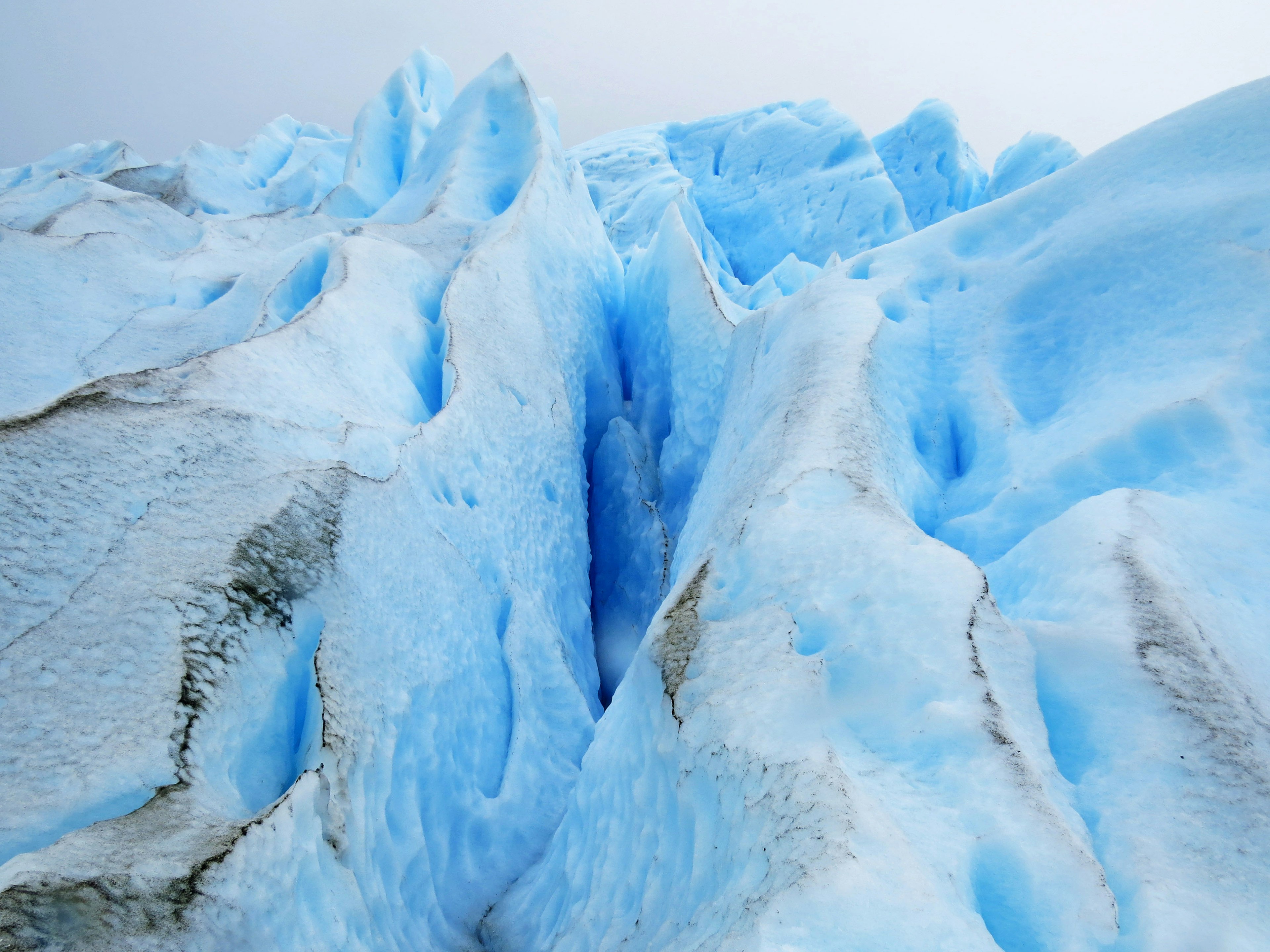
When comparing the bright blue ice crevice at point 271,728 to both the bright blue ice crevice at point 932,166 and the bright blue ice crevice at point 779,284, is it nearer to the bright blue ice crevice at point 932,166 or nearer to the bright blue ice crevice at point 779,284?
the bright blue ice crevice at point 779,284

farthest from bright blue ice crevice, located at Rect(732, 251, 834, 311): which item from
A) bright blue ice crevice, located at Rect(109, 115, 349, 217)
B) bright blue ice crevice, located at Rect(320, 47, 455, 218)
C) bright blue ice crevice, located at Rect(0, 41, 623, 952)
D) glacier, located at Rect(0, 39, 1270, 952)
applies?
bright blue ice crevice, located at Rect(109, 115, 349, 217)

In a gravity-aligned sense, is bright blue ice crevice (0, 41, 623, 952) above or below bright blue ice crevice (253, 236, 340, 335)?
below

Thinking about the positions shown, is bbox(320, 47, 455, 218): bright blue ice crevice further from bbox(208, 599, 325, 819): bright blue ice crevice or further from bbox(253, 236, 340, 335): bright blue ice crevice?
bbox(208, 599, 325, 819): bright blue ice crevice

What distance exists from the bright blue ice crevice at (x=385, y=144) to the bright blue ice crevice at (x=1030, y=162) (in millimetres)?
9897

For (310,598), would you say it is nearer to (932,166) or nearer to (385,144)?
(385,144)

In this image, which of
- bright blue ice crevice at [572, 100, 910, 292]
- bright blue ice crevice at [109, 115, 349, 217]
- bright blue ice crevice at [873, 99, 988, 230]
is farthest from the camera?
bright blue ice crevice at [873, 99, 988, 230]

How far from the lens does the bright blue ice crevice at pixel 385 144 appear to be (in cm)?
923

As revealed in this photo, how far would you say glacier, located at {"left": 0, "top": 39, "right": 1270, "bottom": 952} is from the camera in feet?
5.47

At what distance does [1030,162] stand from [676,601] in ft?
43.6

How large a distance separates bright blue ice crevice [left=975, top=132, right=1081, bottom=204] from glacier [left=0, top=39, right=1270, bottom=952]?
29.8ft

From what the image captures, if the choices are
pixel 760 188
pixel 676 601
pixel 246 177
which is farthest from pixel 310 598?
pixel 246 177

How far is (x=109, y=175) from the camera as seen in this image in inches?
485

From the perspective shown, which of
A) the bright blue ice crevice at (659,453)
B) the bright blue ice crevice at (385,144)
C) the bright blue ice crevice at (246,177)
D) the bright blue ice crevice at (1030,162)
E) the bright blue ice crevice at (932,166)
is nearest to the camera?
the bright blue ice crevice at (659,453)

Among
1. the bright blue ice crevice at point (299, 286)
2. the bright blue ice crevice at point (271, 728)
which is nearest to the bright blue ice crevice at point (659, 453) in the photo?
the bright blue ice crevice at point (271, 728)
